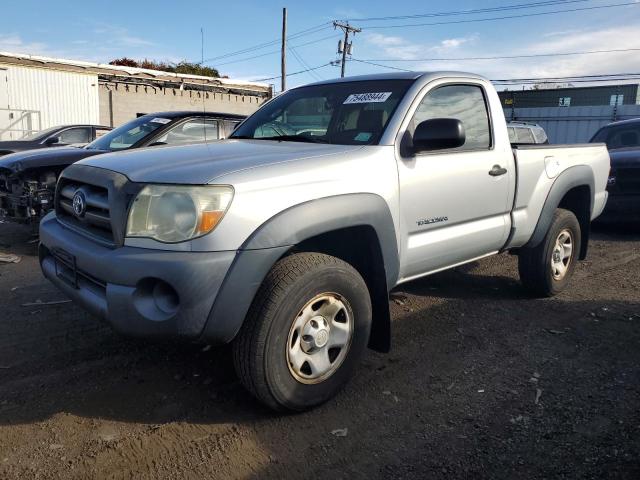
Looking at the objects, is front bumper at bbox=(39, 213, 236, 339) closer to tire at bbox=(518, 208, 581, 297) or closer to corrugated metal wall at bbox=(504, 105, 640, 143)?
tire at bbox=(518, 208, 581, 297)

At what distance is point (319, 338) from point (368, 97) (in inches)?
69.3

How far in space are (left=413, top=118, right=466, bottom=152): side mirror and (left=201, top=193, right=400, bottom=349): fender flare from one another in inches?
23.3

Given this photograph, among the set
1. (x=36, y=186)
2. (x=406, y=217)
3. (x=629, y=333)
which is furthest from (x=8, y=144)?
(x=629, y=333)

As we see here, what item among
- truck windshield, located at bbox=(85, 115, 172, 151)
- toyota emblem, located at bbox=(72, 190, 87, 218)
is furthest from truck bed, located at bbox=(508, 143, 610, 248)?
truck windshield, located at bbox=(85, 115, 172, 151)

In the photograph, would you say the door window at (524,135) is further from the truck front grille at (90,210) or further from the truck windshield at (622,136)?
the truck front grille at (90,210)

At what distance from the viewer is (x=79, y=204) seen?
303 cm

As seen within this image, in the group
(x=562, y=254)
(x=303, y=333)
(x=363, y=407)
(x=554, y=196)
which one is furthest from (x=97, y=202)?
(x=562, y=254)

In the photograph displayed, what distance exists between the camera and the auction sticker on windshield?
3643mm

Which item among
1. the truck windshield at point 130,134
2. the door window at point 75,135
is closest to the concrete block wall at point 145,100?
the door window at point 75,135

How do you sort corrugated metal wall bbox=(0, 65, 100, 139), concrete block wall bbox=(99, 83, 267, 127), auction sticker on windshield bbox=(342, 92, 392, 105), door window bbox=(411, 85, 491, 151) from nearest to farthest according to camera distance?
auction sticker on windshield bbox=(342, 92, 392, 105)
door window bbox=(411, 85, 491, 151)
corrugated metal wall bbox=(0, 65, 100, 139)
concrete block wall bbox=(99, 83, 267, 127)

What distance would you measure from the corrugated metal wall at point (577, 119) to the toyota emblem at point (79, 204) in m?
24.8

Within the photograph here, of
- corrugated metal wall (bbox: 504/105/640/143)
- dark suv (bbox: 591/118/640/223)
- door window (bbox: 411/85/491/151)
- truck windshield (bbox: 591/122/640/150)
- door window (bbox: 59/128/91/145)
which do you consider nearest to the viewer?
door window (bbox: 411/85/491/151)

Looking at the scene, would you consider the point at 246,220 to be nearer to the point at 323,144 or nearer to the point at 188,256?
the point at 188,256

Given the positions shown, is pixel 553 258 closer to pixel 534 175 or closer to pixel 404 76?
pixel 534 175
